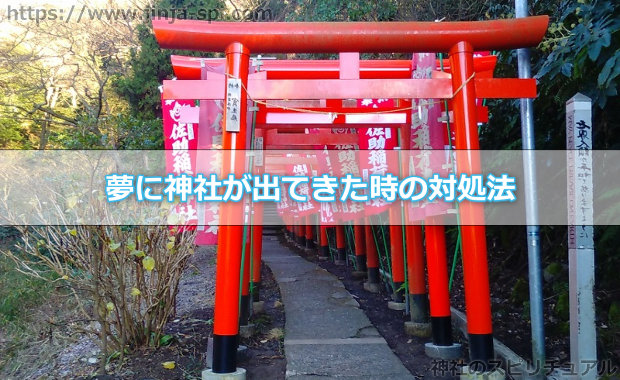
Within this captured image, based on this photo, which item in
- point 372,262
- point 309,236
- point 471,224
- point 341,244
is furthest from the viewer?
point 309,236

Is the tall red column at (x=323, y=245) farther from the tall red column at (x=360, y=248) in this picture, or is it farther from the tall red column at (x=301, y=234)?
the tall red column at (x=360, y=248)

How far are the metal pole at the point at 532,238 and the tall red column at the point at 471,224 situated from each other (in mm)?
449

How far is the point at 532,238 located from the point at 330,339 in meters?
2.36

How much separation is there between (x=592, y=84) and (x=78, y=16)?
15409 millimetres

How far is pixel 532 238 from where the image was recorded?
4449mm

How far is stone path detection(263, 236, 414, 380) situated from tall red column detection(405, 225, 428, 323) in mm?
522

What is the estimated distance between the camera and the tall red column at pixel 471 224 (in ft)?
13.9

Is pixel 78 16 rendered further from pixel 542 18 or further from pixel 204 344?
pixel 542 18

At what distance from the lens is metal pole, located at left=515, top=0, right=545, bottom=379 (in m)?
4.40

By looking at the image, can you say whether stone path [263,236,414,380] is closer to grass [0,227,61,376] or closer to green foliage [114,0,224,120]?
grass [0,227,61,376]

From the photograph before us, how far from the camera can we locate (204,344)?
5.45 m

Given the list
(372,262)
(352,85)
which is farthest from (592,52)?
(372,262)

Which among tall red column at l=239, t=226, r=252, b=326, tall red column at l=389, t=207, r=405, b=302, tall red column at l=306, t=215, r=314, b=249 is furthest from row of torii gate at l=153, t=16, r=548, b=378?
tall red column at l=306, t=215, r=314, b=249
